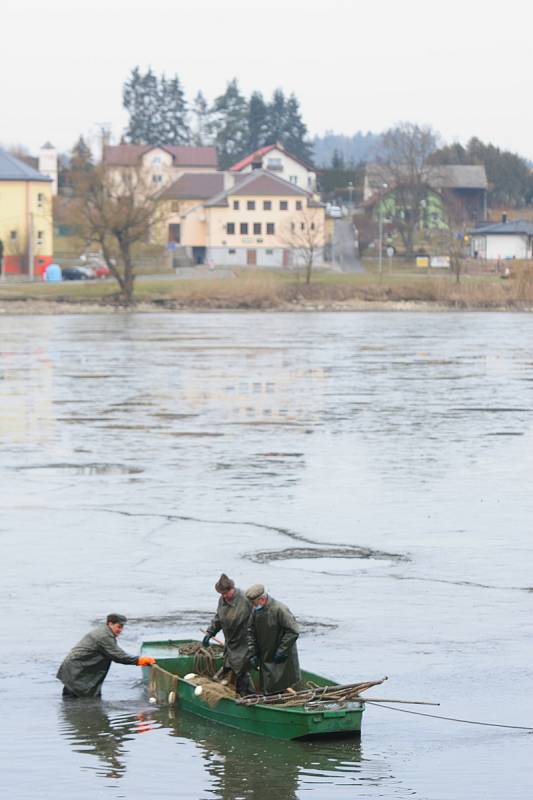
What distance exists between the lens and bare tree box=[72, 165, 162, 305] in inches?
Answer: 4085

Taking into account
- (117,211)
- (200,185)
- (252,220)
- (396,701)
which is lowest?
(396,701)

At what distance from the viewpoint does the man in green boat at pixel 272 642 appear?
16.0 m

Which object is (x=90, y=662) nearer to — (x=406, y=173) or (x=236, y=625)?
(x=236, y=625)

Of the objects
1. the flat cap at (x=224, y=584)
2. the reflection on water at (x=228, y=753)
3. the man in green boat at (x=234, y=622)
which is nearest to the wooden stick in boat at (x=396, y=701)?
the reflection on water at (x=228, y=753)

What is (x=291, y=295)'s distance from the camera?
110 m

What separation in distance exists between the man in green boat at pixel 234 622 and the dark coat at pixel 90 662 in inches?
59.3

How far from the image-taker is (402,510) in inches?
1145

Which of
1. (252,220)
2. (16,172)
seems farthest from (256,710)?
(252,220)

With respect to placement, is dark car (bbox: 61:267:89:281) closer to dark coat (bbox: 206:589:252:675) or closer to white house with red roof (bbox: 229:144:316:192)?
white house with red roof (bbox: 229:144:316:192)

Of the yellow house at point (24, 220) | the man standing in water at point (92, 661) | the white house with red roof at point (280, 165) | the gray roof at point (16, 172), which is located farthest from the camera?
the white house with red roof at point (280, 165)

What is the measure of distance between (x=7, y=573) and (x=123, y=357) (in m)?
43.8

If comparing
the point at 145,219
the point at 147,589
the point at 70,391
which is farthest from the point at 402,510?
the point at 145,219

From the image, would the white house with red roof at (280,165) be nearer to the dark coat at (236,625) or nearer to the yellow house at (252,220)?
the yellow house at (252,220)

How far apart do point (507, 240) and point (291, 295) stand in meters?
39.0
